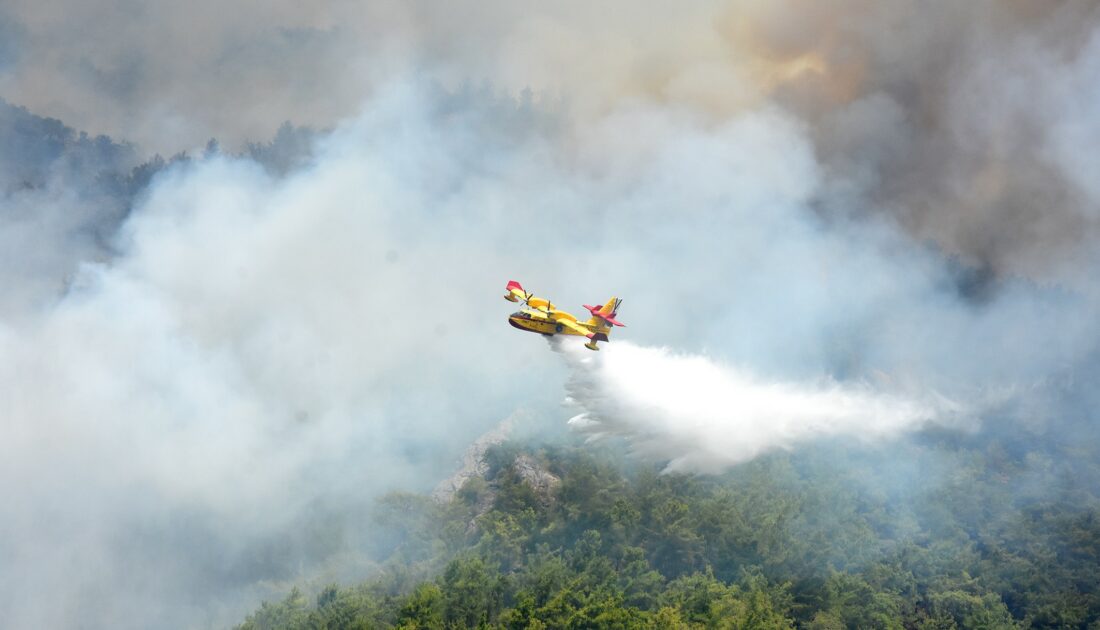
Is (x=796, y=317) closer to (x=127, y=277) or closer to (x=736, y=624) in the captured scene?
(x=736, y=624)

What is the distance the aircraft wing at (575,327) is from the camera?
5011cm

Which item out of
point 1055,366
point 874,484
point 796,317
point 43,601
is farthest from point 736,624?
point 43,601

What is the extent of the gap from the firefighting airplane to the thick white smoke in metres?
1.40

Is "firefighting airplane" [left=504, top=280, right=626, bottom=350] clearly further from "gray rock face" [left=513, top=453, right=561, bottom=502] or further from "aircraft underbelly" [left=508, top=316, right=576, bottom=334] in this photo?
"gray rock face" [left=513, top=453, right=561, bottom=502]

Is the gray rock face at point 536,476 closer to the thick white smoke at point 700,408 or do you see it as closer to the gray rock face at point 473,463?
the gray rock face at point 473,463

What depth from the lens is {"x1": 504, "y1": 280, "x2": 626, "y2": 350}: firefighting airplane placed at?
4928 centimetres

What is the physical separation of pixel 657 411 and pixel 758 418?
7306 millimetres

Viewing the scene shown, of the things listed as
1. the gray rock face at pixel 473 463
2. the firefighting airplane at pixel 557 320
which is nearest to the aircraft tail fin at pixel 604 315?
the firefighting airplane at pixel 557 320

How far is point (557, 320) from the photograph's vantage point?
49.9 meters

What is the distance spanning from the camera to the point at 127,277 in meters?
73.4

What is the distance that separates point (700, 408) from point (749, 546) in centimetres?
1050

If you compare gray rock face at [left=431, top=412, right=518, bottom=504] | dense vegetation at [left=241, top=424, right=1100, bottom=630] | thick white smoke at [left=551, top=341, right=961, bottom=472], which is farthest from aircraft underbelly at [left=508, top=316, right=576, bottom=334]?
gray rock face at [left=431, top=412, right=518, bottom=504]

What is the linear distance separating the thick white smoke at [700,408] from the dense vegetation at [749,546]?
6.08 metres

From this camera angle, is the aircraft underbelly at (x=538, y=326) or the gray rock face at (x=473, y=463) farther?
the gray rock face at (x=473, y=463)
